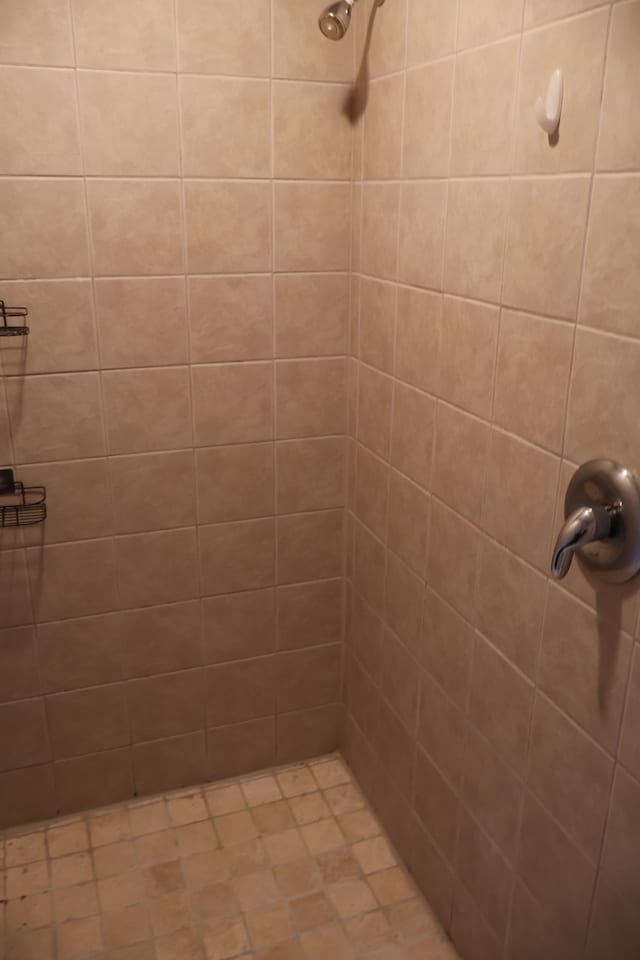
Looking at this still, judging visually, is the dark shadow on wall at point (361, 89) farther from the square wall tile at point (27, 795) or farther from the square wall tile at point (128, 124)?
the square wall tile at point (27, 795)

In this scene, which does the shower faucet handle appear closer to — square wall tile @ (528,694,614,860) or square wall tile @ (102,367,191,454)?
square wall tile @ (528,694,614,860)

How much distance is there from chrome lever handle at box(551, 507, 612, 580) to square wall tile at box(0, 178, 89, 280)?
3.69 feet

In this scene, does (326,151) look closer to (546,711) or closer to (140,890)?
(546,711)

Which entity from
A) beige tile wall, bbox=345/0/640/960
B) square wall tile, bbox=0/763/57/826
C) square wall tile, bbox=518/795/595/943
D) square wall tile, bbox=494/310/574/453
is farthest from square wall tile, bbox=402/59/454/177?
square wall tile, bbox=0/763/57/826

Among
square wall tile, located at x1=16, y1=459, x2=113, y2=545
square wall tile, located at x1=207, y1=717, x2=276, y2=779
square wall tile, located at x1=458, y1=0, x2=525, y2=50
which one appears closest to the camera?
Answer: square wall tile, located at x1=458, y1=0, x2=525, y2=50

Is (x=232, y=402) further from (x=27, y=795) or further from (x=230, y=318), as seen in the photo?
(x=27, y=795)

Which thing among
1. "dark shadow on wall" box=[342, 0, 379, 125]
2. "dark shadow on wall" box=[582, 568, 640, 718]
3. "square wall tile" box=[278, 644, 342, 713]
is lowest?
"square wall tile" box=[278, 644, 342, 713]

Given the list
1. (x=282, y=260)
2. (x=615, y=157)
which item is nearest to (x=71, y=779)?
(x=282, y=260)

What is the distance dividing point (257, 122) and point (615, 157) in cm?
90

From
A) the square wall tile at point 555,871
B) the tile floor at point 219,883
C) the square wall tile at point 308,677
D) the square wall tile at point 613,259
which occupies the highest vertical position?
the square wall tile at point 613,259

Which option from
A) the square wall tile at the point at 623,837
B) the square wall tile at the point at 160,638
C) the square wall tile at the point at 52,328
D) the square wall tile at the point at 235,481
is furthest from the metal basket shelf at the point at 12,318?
the square wall tile at the point at 623,837

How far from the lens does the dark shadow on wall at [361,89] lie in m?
1.58

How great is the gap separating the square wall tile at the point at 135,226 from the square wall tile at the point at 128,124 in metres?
0.03

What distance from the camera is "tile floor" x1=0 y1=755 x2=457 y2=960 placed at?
5.36 feet
